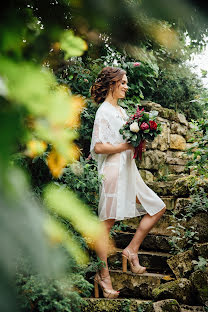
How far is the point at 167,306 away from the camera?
2264mm

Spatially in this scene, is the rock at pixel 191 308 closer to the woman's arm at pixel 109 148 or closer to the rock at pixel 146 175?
the woman's arm at pixel 109 148

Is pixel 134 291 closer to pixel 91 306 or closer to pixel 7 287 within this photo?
pixel 91 306

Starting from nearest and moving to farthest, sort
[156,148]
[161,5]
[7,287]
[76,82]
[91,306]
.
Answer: [7,287] → [161,5] → [91,306] → [76,82] → [156,148]

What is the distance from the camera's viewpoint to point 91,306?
2.34m

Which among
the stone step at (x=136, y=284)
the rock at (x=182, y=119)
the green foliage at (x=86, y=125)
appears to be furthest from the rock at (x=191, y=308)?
the rock at (x=182, y=119)

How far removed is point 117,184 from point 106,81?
1.09m

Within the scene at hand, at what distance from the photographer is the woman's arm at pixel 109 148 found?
2.83 meters

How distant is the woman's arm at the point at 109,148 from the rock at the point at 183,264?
1.14 metres

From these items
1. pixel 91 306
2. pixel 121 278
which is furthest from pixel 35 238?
pixel 121 278

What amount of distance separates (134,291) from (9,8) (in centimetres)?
283

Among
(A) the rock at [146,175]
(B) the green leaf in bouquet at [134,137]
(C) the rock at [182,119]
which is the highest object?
(C) the rock at [182,119]

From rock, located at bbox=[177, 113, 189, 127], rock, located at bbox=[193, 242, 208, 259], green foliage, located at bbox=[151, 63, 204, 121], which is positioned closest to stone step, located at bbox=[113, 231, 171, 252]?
rock, located at bbox=[193, 242, 208, 259]

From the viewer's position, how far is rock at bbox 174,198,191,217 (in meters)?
3.36

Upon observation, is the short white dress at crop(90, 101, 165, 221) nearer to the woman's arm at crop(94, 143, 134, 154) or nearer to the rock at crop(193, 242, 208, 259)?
the woman's arm at crop(94, 143, 134, 154)
